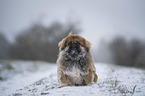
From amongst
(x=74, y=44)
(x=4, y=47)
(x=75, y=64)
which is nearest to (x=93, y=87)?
(x=75, y=64)

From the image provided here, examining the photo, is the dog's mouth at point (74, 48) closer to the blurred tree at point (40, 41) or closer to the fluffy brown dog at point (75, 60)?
the fluffy brown dog at point (75, 60)

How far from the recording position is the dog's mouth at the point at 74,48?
3.53m

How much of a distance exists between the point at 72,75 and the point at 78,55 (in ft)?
2.16

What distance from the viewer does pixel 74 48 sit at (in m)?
3.54

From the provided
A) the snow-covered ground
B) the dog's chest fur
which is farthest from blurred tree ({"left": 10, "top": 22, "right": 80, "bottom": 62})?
the dog's chest fur

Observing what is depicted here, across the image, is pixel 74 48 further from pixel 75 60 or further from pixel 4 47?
pixel 4 47

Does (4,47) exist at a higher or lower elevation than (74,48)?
higher

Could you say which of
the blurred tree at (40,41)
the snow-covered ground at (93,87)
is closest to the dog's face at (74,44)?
the snow-covered ground at (93,87)

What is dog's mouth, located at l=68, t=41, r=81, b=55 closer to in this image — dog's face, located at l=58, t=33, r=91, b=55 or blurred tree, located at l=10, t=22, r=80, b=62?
dog's face, located at l=58, t=33, r=91, b=55

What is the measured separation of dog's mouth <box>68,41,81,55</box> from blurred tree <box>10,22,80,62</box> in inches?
777

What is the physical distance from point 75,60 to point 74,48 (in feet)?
1.20

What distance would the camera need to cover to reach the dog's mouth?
11.6 ft

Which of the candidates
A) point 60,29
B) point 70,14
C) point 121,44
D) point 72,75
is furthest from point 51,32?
point 72,75

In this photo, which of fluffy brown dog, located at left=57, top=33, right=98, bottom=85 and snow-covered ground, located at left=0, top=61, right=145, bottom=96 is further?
fluffy brown dog, located at left=57, top=33, right=98, bottom=85
